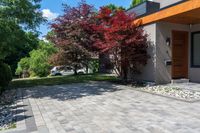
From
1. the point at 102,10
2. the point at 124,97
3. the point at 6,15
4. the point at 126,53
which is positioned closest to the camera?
the point at 124,97

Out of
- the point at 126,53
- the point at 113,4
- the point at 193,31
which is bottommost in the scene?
the point at 126,53

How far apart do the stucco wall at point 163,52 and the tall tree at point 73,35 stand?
5112 mm

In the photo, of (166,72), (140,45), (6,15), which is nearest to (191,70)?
(166,72)

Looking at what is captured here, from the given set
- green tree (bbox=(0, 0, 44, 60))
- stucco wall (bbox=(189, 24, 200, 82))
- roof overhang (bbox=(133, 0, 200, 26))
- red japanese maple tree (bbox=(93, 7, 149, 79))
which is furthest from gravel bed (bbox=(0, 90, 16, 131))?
stucco wall (bbox=(189, 24, 200, 82))

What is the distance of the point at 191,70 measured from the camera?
1108 centimetres

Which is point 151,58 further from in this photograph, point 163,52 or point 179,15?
point 179,15

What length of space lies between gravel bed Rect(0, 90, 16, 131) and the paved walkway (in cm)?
20

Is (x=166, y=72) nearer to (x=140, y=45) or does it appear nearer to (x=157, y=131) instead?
(x=140, y=45)

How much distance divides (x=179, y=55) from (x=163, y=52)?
1.24m

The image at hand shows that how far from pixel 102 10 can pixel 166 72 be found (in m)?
4.47

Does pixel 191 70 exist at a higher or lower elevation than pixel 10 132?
higher

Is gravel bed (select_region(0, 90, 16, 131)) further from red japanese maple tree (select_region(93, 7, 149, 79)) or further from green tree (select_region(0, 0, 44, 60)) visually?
red japanese maple tree (select_region(93, 7, 149, 79))

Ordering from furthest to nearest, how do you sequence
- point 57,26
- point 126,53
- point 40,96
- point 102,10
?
point 57,26 < point 102,10 < point 126,53 < point 40,96

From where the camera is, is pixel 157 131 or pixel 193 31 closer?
pixel 157 131
